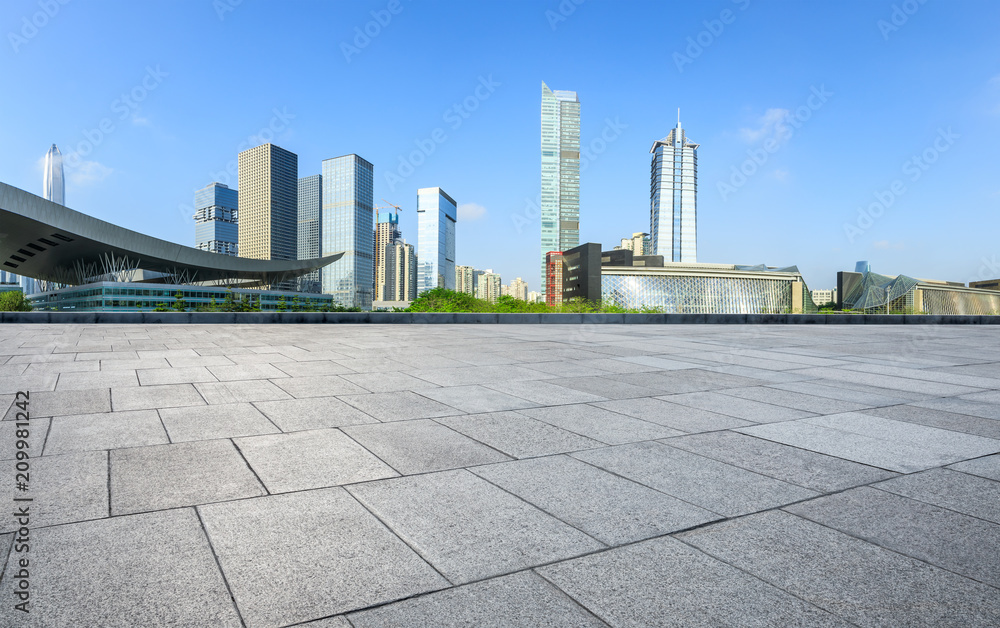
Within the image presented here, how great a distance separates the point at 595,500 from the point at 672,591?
85 centimetres

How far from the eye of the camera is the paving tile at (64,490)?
98.7 inches

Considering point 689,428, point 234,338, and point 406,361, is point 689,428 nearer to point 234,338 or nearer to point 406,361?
point 406,361

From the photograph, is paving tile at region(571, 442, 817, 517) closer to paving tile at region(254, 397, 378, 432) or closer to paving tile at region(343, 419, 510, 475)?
paving tile at region(343, 419, 510, 475)

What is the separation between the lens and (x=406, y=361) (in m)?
8.24

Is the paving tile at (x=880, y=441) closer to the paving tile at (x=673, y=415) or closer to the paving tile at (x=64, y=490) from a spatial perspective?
the paving tile at (x=673, y=415)

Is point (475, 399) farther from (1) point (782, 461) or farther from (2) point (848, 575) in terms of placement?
(2) point (848, 575)

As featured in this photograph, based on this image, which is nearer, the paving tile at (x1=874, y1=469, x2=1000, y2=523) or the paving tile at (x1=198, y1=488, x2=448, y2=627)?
the paving tile at (x1=198, y1=488, x2=448, y2=627)

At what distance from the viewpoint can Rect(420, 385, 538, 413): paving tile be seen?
5.03 metres

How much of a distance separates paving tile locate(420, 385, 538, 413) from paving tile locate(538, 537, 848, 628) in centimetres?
280

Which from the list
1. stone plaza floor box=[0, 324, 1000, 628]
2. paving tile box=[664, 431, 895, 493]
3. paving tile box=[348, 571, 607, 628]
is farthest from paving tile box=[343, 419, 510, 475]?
paving tile box=[664, 431, 895, 493]

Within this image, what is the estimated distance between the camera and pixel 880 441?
399 cm

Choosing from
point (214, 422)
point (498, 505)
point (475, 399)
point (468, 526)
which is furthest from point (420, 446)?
point (214, 422)

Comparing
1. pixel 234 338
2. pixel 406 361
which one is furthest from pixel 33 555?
pixel 234 338

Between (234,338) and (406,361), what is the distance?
19.2 feet
